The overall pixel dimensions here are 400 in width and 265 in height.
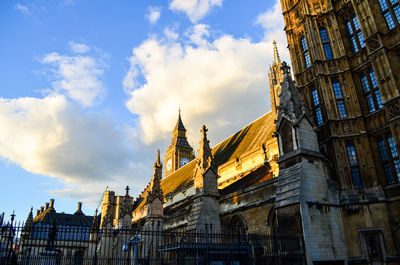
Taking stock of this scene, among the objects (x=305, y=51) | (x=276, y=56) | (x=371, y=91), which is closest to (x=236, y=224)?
(x=371, y=91)

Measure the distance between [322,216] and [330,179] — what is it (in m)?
2.26

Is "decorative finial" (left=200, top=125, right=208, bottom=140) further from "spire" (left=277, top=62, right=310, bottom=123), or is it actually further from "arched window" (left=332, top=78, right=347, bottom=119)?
"arched window" (left=332, top=78, right=347, bottom=119)

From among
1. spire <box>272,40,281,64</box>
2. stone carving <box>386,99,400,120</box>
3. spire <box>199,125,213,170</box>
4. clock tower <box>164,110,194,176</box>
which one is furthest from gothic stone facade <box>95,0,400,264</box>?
clock tower <box>164,110,194,176</box>

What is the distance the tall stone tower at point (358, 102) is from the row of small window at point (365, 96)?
1.9 inches

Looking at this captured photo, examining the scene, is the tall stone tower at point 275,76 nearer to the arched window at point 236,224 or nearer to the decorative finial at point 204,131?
the decorative finial at point 204,131

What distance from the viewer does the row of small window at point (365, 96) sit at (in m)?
14.6

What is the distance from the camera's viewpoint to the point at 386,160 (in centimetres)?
1362

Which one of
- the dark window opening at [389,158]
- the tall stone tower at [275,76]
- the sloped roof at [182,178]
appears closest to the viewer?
the dark window opening at [389,158]

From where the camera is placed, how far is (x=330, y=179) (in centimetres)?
1420

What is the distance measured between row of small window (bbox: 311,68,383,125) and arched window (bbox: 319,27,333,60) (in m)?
1.65

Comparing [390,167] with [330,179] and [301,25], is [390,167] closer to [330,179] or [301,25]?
[330,179]

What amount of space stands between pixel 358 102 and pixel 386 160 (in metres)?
3.22

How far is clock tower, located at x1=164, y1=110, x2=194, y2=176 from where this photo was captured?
67.4 metres

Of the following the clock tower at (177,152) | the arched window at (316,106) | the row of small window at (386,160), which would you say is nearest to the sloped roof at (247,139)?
the arched window at (316,106)
